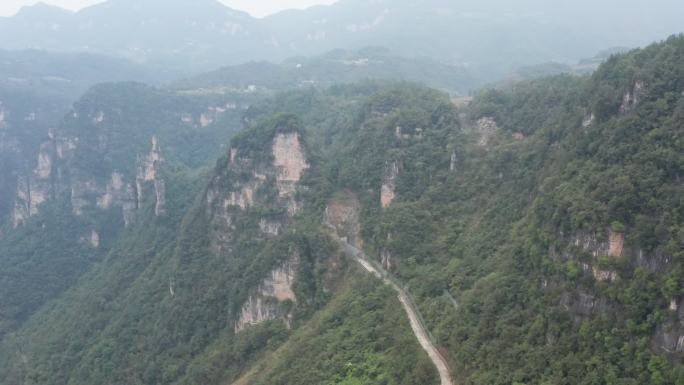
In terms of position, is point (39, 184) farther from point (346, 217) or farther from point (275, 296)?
point (275, 296)

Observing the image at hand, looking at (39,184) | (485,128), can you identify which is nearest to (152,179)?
(39,184)

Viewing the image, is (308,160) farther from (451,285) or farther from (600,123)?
(600,123)

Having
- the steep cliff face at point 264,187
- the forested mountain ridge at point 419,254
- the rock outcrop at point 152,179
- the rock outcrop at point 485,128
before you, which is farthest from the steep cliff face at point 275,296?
the rock outcrop at point 152,179

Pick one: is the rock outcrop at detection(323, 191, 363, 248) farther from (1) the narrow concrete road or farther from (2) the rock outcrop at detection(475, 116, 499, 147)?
(2) the rock outcrop at detection(475, 116, 499, 147)

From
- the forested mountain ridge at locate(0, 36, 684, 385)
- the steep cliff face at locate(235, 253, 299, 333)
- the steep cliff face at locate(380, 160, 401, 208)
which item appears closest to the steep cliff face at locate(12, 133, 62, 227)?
the forested mountain ridge at locate(0, 36, 684, 385)

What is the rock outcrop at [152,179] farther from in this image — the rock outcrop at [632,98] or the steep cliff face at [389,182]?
the rock outcrop at [632,98]

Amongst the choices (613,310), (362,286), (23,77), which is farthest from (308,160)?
(23,77)
